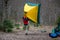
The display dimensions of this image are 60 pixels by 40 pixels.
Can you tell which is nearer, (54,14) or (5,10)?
(5,10)

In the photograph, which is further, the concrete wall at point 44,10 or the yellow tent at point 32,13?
the concrete wall at point 44,10

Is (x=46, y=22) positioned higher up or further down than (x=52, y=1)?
further down

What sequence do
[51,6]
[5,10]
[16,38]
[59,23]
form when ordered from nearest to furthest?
[16,38], [59,23], [5,10], [51,6]

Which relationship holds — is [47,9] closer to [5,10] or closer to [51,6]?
[51,6]

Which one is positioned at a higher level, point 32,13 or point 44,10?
point 32,13

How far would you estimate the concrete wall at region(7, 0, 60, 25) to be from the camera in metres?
22.3

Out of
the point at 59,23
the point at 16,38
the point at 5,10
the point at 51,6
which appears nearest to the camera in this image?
the point at 16,38

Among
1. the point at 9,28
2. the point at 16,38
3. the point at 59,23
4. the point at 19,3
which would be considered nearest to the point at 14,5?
the point at 19,3

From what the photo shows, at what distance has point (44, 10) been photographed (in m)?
22.5

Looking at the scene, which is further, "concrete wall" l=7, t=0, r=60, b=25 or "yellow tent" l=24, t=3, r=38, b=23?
"concrete wall" l=7, t=0, r=60, b=25

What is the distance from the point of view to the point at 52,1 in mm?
22609

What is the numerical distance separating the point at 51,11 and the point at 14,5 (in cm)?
335

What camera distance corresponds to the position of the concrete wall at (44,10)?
2228 centimetres

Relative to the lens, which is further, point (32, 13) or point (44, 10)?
point (44, 10)
